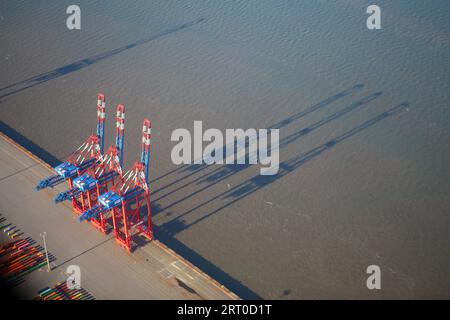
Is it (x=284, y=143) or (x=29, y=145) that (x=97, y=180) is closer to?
(x=29, y=145)

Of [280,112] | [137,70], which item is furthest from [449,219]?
[137,70]

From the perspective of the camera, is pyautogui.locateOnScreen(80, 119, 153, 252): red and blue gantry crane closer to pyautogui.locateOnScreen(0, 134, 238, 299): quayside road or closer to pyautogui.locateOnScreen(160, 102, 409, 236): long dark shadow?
pyautogui.locateOnScreen(0, 134, 238, 299): quayside road

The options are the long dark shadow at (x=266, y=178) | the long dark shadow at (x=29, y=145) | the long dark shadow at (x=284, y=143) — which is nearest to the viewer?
the long dark shadow at (x=266, y=178)

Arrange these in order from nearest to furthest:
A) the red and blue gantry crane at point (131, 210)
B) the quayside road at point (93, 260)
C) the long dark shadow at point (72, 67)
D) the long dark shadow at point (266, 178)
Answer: the quayside road at point (93, 260)
the red and blue gantry crane at point (131, 210)
the long dark shadow at point (266, 178)
the long dark shadow at point (72, 67)

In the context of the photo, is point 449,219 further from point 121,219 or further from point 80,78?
point 80,78

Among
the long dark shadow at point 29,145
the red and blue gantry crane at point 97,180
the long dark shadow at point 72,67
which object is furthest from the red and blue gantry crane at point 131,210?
the long dark shadow at point 72,67

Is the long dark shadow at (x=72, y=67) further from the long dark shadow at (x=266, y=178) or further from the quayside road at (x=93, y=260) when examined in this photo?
the long dark shadow at (x=266, y=178)

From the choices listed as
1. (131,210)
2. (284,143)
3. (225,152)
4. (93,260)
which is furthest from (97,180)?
(284,143)
